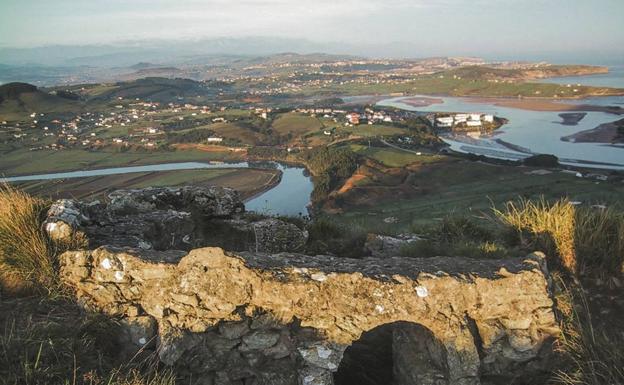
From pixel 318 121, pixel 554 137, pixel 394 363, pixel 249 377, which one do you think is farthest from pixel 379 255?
pixel 318 121

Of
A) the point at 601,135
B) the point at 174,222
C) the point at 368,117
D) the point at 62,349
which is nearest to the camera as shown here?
the point at 62,349

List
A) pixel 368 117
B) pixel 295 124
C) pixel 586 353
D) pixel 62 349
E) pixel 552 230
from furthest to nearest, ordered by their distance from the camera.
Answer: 1. pixel 368 117
2. pixel 295 124
3. pixel 552 230
4. pixel 586 353
5. pixel 62 349

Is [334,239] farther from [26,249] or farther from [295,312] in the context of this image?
[26,249]

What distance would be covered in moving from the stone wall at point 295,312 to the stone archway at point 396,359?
5 centimetres

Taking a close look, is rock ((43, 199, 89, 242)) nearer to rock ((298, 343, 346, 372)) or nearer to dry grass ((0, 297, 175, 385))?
dry grass ((0, 297, 175, 385))

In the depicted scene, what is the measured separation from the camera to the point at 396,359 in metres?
6.17

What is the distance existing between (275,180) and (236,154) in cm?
2976

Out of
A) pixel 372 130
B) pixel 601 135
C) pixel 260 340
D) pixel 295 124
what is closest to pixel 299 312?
pixel 260 340

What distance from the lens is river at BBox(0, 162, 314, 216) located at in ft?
208

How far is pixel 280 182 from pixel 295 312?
75.8 meters

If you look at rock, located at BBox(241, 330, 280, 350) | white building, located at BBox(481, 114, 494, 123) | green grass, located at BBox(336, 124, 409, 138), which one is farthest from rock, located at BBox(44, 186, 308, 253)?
white building, located at BBox(481, 114, 494, 123)

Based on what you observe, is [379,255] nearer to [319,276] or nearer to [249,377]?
[319,276]

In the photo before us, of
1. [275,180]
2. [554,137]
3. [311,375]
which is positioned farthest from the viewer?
[554,137]

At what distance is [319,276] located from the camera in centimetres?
534
